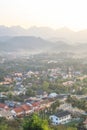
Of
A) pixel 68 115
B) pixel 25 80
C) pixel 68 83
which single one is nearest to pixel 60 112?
pixel 68 115

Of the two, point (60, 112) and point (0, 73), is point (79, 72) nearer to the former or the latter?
point (0, 73)

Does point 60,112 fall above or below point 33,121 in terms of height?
below

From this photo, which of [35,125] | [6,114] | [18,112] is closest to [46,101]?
[18,112]

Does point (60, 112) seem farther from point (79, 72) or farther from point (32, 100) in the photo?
point (79, 72)

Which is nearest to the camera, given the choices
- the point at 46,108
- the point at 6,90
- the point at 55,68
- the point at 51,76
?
the point at 46,108

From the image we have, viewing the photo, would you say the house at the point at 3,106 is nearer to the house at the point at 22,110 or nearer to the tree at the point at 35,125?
the house at the point at 22,110

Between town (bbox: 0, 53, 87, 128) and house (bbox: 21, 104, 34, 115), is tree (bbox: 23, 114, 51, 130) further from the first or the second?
house (bbox: 21, 104, 34, 115)

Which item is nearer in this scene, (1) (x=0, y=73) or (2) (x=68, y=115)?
(2) (x=68, y=115)

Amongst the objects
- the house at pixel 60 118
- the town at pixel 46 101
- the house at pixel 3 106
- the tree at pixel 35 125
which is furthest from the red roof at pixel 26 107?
the tree at pixel 35 125

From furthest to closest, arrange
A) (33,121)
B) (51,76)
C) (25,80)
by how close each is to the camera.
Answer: (51,76) < (25,80) < (33,121)
